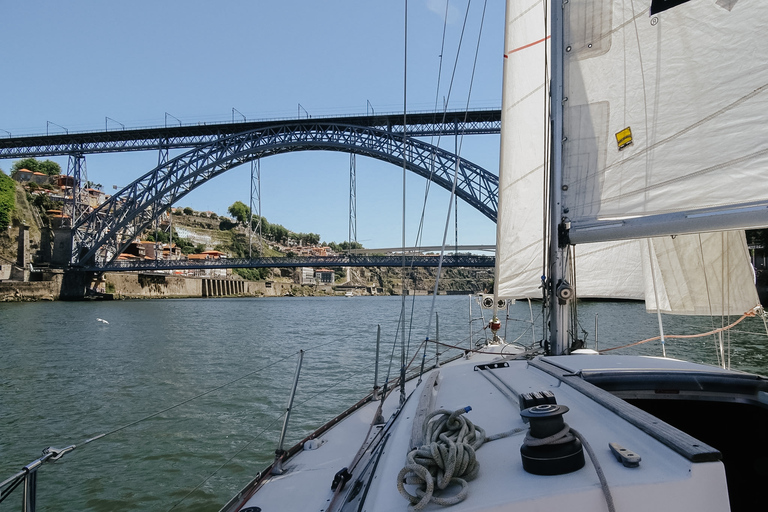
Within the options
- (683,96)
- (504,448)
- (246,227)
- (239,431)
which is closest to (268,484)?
(504,448)

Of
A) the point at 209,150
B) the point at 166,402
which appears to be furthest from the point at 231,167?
the point at 166,402

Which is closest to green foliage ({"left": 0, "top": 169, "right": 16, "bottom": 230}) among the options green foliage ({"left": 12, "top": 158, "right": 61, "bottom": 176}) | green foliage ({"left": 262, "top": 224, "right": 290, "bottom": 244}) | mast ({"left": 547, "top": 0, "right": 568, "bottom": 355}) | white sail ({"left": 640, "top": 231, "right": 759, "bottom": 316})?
green foliage ({"left": 12, "top": 158, "right": 61, "bottom": 176})

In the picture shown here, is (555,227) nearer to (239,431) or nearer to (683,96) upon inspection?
(683,96)

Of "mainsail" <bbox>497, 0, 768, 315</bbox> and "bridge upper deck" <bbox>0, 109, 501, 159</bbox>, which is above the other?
"bridge upper deck" <bbox>0, 109, 501, 159</bbox>

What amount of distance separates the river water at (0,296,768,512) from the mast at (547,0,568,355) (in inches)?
37.9

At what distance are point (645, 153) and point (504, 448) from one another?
6.73 ft

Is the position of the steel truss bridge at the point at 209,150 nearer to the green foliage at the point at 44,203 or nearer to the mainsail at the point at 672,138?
the green foliage at the point at 44,203

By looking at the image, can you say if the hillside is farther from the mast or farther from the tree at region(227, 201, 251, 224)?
the mast

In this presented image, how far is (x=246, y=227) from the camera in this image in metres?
104

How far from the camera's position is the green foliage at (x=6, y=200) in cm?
3872

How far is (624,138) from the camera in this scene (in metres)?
2.88

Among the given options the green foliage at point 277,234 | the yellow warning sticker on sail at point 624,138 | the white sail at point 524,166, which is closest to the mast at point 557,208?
the yellow warning sticker on sail at point 624,138

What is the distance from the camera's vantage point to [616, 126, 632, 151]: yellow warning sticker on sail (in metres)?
2.87

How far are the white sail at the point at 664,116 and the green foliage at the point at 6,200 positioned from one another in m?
45.6
